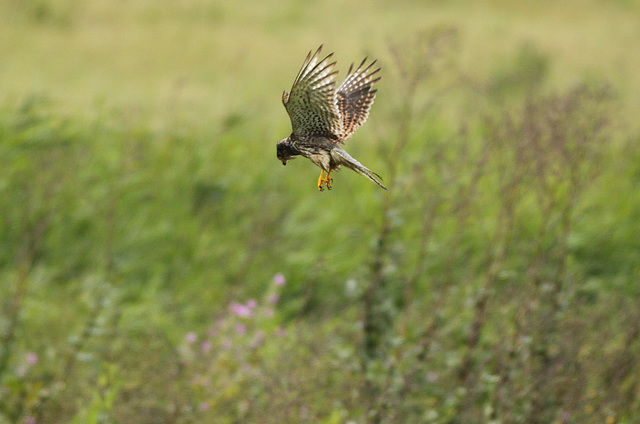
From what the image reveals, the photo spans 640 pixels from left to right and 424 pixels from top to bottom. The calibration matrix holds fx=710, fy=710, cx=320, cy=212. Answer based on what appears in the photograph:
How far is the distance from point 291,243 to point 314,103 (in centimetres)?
456

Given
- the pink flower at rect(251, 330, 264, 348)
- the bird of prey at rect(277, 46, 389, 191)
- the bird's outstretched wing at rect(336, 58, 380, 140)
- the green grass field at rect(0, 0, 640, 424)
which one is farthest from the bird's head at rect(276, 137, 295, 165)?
the pink flower at rect(251, 330, 264, 348)

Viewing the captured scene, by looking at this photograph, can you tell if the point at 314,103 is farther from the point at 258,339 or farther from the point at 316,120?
the point at 258,339

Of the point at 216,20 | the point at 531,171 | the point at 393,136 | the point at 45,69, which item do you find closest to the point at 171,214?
the point at 393,136

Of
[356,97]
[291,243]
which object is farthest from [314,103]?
[291,243]

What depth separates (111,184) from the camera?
5578 mm

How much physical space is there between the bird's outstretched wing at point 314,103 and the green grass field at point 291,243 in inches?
60.6

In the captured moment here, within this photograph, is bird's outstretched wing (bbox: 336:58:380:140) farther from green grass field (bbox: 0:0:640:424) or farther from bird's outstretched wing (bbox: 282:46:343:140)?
green grass field (bbox: 0:0:640:424)

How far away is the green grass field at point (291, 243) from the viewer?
10.4 feet

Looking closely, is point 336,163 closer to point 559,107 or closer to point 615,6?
point 559,107

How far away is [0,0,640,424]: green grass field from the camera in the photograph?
3.17 meters

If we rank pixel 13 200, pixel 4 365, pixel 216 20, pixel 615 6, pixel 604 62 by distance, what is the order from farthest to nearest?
pixel 615 6
pixel 604 62
pixel 216 20
pixel 13 200
pixel 4 365

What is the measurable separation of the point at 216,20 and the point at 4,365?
8.74m

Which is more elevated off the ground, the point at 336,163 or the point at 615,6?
the point at 615,6

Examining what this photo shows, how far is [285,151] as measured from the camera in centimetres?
90
